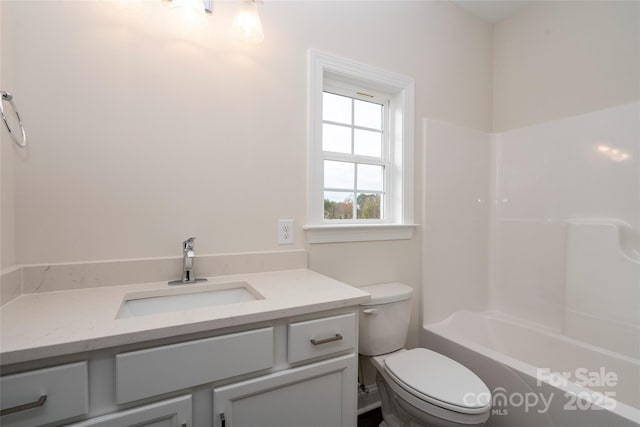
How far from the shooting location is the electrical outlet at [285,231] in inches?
56.5

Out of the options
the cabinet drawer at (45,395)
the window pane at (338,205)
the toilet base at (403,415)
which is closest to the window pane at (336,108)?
the window pane at (338,205)

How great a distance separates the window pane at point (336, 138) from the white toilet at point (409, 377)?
0.85 meters

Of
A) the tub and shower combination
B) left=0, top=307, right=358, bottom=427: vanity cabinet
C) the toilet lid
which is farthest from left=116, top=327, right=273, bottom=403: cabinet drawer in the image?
the tub and shower combination

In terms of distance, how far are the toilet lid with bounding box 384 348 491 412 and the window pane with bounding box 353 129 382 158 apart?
1.18m

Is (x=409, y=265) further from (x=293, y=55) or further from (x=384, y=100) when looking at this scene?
(x=293, y=55)

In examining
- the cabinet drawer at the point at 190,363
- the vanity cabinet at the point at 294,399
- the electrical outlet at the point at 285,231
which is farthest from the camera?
the electrical outlet at the point at 285,231

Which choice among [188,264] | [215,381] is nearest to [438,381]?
[215,381]

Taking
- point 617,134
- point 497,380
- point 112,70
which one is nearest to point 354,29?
point 112,70

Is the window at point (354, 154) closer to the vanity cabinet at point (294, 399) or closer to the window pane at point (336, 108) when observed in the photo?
the window pane at point (336, 108)

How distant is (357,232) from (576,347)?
1.47m

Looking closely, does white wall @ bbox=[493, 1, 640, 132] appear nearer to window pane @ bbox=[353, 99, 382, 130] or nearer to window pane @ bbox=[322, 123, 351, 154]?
window pane @ bbox=[353, 99, 382, 130]

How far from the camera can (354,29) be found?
163cm

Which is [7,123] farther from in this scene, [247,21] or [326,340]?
[326,340]

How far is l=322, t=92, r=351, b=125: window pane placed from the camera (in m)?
1.67
